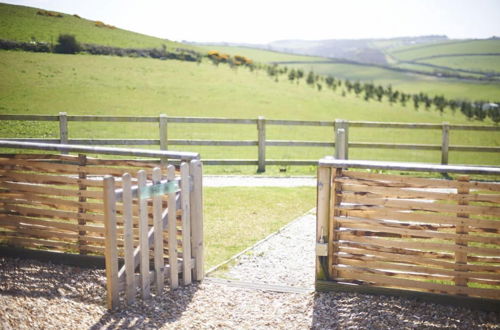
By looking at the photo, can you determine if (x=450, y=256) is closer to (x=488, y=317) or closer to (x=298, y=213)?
(x=488, y=317)

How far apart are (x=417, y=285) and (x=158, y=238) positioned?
282 centimetres

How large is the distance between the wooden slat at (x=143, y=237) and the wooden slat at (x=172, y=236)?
0.34m

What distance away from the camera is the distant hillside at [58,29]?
46.0m

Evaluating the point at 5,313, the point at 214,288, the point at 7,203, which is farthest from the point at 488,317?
the point at 7,203

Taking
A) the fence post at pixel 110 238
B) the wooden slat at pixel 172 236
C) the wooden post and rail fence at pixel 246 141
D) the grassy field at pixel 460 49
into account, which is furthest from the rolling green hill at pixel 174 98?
the grassy field at pixel 460 49

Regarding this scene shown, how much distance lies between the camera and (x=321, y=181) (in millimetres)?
4941

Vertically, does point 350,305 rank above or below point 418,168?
below

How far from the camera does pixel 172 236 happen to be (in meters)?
5.08

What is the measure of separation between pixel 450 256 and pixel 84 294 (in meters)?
3.96

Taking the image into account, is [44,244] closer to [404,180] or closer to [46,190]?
[46,190]

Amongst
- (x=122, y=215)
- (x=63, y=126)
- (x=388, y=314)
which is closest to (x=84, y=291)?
(x=122, y=215)

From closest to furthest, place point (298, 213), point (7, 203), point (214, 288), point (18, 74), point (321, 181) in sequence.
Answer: point (321, 181) < point (214, 288) < point (7, 203) < point (298, 213) < point (18, 74)

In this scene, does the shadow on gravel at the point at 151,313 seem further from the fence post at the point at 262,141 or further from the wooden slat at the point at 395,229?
the fence post at the point at 262,141

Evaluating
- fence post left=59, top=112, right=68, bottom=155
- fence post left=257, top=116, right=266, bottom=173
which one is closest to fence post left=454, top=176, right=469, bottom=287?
fence post left=257, top=116, right=266, bottom=173
